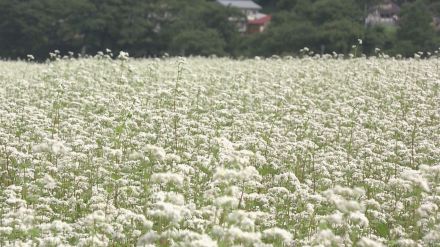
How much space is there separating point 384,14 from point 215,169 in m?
78.1

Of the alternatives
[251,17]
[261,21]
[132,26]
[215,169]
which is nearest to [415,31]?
[132,26]

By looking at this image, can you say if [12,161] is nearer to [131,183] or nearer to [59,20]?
[131,183]

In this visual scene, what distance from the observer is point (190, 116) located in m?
13.9

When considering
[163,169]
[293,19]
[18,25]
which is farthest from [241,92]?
[18,25]

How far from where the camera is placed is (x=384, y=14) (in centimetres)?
8212

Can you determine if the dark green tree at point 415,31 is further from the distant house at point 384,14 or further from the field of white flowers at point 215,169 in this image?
the field of white flowers at point 215,169

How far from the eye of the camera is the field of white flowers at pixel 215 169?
7012 mm

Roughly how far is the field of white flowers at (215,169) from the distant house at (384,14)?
125 feet

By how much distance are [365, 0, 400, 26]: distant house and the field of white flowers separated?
125 feet

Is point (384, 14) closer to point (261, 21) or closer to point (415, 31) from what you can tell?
point (261, 21)

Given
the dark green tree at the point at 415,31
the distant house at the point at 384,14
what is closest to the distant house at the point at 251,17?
the distant house at the point at 384,14

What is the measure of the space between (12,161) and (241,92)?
21.8 ft

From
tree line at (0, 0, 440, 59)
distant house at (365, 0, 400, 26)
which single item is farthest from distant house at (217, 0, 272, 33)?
distant house at (365, 0, 400, 26)

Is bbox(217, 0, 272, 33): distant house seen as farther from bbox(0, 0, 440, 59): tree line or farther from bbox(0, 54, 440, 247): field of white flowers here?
bbox(0, 54, 440, 247): field of white flowers
